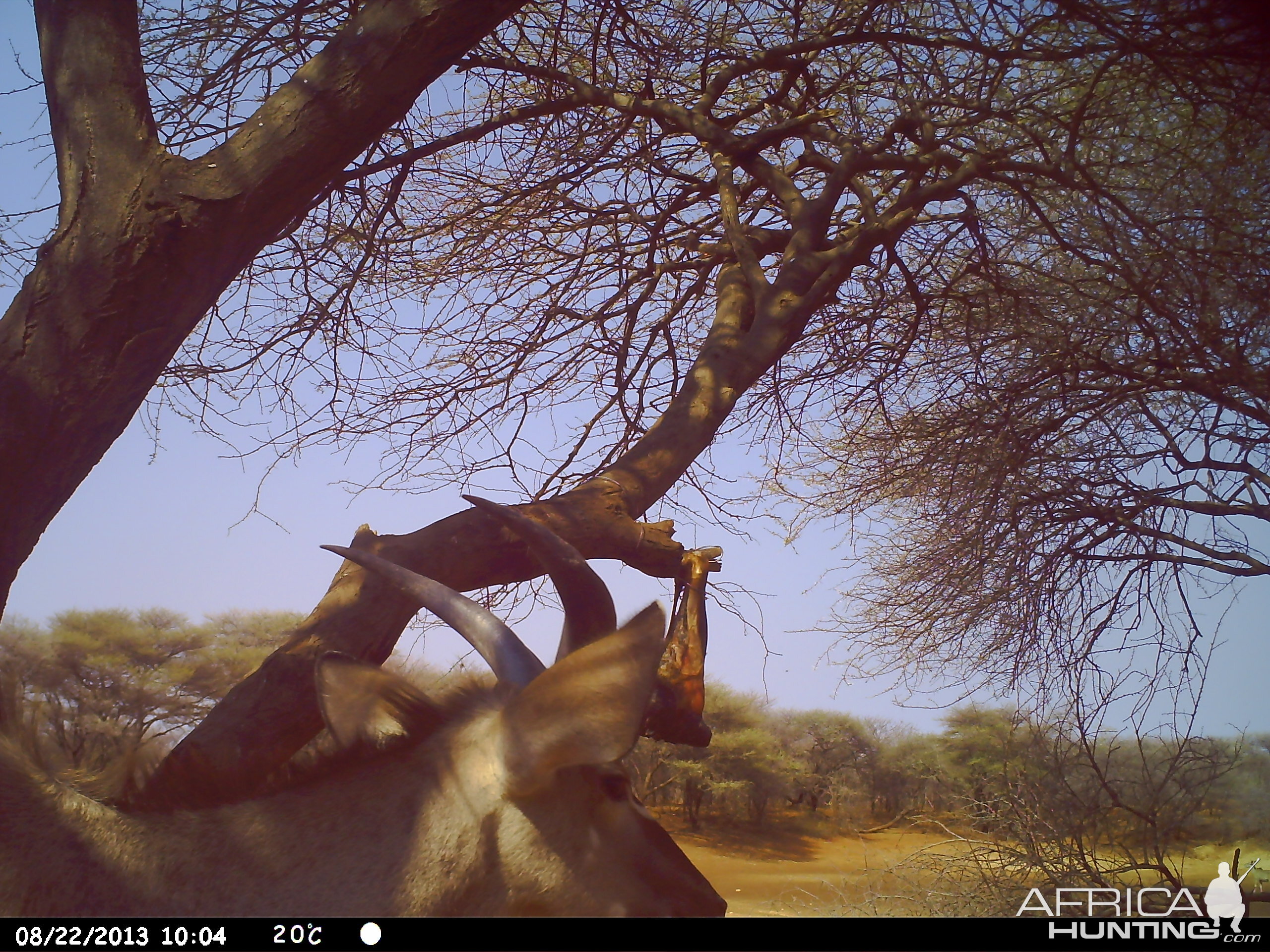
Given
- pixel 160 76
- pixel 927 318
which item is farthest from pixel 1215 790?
pixel 160 76

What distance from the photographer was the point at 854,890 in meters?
6.65

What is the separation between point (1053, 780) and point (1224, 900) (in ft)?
4.26

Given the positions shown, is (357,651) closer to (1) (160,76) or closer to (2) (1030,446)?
(1) (160,76)

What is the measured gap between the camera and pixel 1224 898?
4.09 metres

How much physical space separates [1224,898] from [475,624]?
3915 mm

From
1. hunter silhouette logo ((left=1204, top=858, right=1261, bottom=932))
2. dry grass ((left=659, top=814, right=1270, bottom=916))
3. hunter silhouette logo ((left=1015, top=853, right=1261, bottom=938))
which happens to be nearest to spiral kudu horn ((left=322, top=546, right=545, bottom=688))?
hunter silhouette logo ((left=1015, top=853, right=1261, bottom=938))

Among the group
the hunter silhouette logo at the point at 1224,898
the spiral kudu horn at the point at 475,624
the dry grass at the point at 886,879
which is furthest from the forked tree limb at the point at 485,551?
the hunter silhouette logo at the point at 1224,898

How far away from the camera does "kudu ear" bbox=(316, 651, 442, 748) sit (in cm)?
220

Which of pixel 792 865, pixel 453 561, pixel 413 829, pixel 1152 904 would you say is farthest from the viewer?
pixel 792 865

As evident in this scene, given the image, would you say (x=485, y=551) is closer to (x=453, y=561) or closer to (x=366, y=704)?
(x=453, y=561)

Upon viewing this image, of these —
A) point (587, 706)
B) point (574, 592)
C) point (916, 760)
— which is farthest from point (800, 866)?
point (587, 706)
